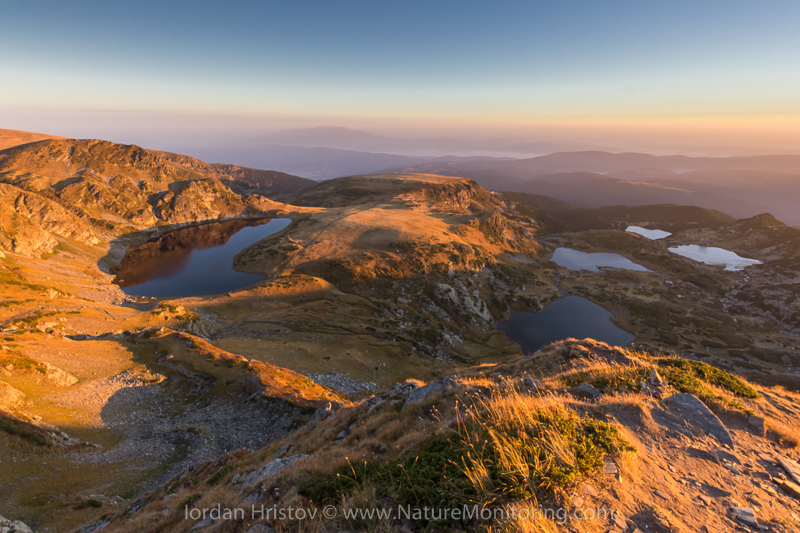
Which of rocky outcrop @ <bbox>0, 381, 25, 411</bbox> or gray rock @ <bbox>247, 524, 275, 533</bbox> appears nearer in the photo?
gray rock @ <bbox>247, 524, 275, 533</bbox>

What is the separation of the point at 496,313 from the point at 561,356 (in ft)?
276

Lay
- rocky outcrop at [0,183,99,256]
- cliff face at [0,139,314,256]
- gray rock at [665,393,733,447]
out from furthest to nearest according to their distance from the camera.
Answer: cliff face at [0,139,314,256] < rocky outcrop at [0,183,99,256] < gray rock at [665,393,733,447]

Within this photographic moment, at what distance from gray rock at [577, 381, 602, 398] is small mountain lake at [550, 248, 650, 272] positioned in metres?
169

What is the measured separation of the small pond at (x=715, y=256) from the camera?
525 feet

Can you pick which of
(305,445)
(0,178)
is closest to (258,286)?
(305,445)

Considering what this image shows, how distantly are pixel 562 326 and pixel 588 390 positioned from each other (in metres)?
100

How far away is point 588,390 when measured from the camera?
11.4m

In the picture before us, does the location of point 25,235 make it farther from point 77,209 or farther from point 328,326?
point 328,326

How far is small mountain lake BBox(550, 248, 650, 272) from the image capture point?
520 feet

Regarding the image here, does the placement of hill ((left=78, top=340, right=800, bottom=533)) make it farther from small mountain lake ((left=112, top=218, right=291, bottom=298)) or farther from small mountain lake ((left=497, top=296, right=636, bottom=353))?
small mountain lake ((left=112, top=218, right=291, bottom=298))

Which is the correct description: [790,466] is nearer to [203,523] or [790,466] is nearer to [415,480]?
[415,480]

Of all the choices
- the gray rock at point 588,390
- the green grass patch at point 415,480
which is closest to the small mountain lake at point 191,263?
the green grass patch at point 415,480

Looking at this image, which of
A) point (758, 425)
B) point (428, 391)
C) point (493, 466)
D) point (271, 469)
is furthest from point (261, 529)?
point (758, 425)

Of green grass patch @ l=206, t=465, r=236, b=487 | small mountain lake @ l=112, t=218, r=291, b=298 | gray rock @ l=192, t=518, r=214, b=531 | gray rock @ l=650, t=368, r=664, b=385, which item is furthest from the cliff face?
gray rock @ l=650, t=368, r=664, b=385
